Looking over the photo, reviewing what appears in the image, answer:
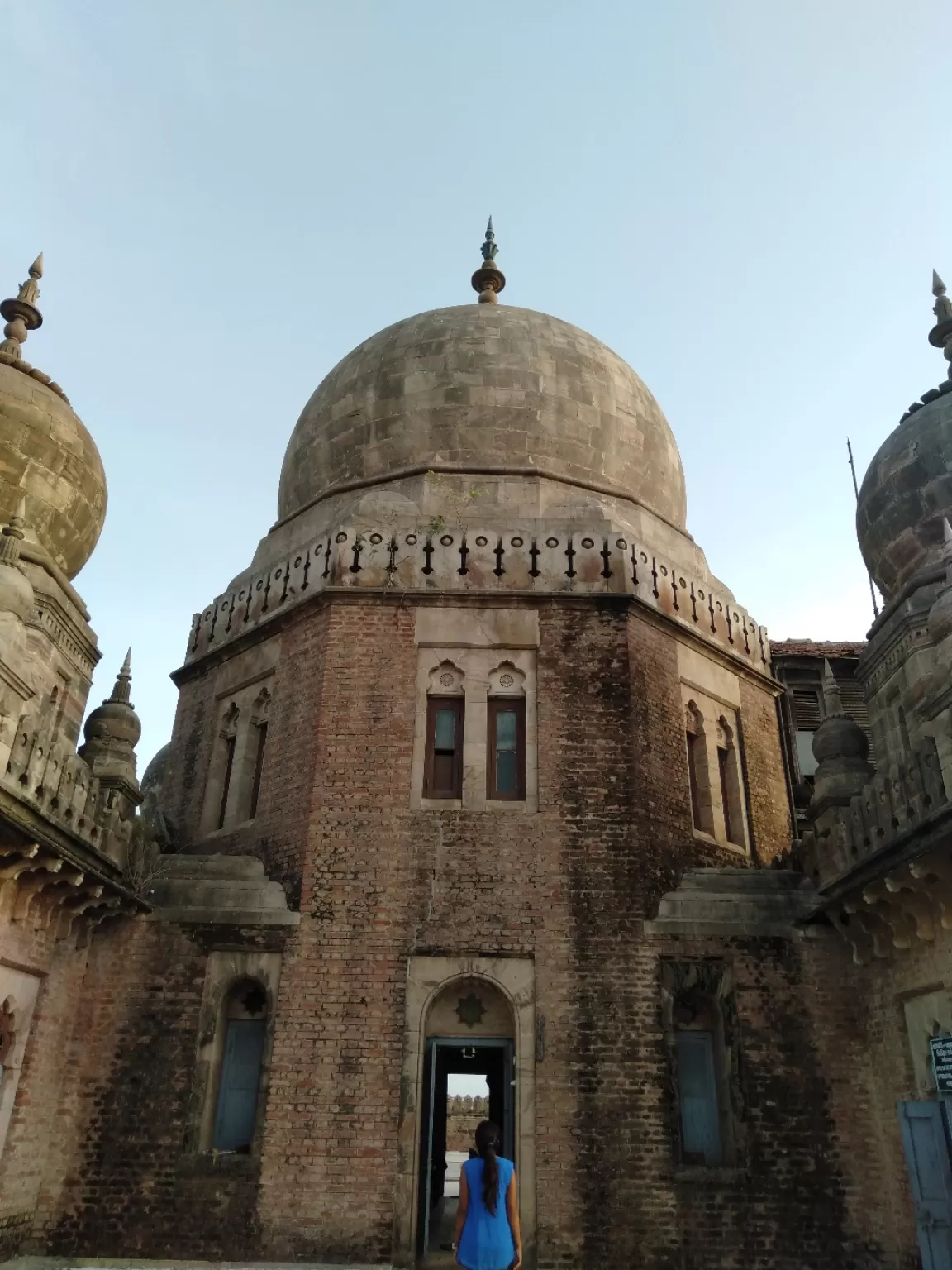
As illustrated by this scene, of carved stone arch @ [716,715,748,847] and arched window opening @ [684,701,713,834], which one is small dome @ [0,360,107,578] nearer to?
arched window opening @ [684,701,713,834]

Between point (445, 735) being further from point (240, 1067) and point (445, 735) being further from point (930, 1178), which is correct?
point (930, 1178)

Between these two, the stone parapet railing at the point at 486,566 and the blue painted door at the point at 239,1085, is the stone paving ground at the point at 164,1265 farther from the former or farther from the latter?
the stone parapet railing at the point at 486,566

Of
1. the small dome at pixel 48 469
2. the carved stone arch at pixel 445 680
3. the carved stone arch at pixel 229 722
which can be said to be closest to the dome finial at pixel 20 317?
the small dome at pixel 48 469

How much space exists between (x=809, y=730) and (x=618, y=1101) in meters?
13.6

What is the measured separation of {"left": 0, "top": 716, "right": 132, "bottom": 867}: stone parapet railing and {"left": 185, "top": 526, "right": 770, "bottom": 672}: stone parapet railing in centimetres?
379

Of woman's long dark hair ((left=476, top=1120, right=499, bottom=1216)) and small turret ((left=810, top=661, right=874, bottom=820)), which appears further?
small turret ((left=810, top=661, right=874, bottom=820))

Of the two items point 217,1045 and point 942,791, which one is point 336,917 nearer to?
point 217,1045

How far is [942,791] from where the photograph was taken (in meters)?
9.14

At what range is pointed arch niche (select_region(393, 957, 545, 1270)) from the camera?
10.2 meters

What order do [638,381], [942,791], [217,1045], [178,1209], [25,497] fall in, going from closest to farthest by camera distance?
[942,791], [178,1209], [217,1045], [25,497], [638,381]

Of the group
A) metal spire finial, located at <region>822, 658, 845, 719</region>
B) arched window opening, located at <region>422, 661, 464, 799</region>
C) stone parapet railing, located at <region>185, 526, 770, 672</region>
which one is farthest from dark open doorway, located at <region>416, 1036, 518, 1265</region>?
metal spire finial, located at <region>822, 658, 845, 719</region>

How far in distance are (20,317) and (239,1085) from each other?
12524mm

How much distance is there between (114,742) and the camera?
13320mm

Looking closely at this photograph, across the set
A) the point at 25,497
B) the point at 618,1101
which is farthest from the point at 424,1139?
the point at 25,497
